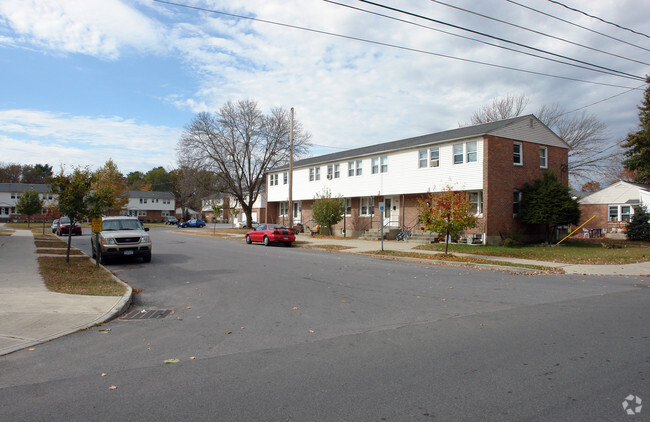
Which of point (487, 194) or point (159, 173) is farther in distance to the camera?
point (159, 173)

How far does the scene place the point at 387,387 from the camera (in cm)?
430

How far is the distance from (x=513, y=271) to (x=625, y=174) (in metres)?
52.5

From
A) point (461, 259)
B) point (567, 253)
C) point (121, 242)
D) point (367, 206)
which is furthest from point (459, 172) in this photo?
point (121, 242)

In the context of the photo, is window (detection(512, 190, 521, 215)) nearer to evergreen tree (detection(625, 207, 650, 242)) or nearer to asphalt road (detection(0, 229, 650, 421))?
evergreen tree (detection(625, 207, 650, 242))

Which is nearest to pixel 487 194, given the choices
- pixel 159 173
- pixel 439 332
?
pixel 439 332

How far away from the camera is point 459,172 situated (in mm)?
24578

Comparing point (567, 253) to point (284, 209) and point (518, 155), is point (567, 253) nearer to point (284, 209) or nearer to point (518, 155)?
point (518, 155)

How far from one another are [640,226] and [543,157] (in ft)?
27.4

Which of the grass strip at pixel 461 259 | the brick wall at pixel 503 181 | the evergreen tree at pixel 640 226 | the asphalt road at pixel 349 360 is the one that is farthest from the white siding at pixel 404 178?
the asphalt road at pixel 349 360

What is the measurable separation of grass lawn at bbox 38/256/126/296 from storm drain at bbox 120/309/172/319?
1434 millimetres

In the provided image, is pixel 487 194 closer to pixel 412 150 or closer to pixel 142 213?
pixel 412 150

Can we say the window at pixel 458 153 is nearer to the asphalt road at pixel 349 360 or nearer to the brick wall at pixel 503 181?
the brick wall at pixel 503 181

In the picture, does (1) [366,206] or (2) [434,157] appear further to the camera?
(1) [366,206]

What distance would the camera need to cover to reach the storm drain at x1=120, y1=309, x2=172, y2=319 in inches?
304
